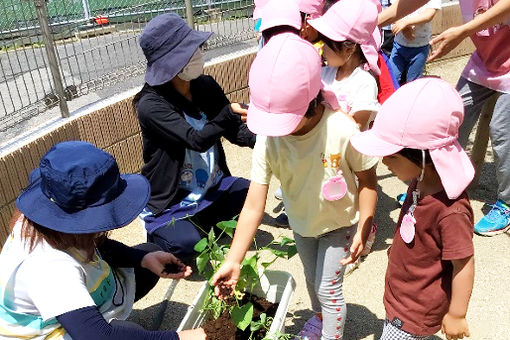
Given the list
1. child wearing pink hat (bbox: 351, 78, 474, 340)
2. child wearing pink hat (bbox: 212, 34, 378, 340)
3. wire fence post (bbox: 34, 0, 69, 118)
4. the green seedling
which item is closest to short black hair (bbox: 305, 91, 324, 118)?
child wearing pink hat (bbox: 212, 34, 378, 340)

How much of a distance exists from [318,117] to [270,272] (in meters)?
0.71

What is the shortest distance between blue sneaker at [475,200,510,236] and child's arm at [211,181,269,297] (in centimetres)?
164

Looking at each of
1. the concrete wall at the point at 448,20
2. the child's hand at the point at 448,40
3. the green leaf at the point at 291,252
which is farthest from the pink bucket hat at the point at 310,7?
the concrete wall at the point at 448,20

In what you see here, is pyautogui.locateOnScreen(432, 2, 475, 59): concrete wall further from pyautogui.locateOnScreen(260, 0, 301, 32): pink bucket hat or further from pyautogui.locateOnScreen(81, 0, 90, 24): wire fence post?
pyautogui.locateOnScreen(81, 0, 90, 24): wire fence post

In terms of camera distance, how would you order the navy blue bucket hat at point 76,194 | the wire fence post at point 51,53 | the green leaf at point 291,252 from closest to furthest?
the navy blue bucket hat at point 76,194 < the green leaf at point 291,252 < the wire fence post at point 51,53

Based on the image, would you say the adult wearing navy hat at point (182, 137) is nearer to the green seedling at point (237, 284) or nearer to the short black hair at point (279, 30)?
the short black hair at point (279, 30)

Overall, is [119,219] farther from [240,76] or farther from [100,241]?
Result: [240,76]

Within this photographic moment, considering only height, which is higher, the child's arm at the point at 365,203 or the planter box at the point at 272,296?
the child's arm at the point at 365,203

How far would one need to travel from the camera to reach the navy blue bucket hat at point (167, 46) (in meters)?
2.64

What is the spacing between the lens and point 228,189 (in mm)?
3131

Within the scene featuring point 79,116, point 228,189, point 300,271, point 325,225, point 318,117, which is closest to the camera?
point 318,117

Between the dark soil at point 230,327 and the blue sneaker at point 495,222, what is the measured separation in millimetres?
1496

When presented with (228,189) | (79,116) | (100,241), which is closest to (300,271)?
(228,189)

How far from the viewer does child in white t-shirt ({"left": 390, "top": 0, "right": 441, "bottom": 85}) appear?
3.37 m
